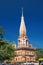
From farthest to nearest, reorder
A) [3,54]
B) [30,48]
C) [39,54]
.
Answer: [30,48] < [39,54] < [3,54]

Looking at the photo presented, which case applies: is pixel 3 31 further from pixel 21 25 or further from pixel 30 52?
pixel 21 25

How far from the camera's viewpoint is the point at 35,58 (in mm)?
91250

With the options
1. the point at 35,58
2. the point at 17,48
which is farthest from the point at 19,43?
the point at 35,58

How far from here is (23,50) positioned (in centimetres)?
9606

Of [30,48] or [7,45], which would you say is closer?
[7,45]

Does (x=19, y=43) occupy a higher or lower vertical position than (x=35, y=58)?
higher

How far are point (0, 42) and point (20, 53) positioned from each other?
4198 centimetres

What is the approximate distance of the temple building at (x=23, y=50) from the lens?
94.2 meters

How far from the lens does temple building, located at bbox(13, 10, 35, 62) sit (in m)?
94.2

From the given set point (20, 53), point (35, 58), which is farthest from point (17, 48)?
point (35, 58)

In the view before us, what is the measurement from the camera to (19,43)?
10025cm

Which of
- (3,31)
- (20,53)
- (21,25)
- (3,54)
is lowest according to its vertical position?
(3,54)

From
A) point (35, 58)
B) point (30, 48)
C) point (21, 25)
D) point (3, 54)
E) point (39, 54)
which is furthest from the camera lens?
point (21, 25)

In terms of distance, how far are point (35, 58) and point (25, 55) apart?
5321mm
